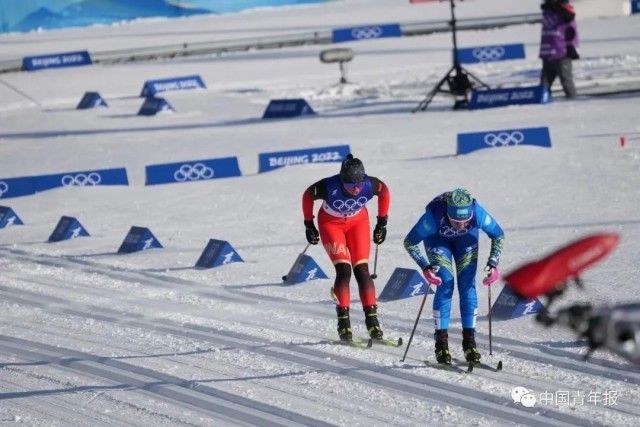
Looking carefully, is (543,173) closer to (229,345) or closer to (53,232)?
(53,232)

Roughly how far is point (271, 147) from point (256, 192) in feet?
15.9

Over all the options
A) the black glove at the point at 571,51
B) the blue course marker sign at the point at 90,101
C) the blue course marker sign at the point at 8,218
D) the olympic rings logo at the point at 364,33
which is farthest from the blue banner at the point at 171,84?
the blue course marker sign at the point at 8,218

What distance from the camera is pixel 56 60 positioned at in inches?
1613

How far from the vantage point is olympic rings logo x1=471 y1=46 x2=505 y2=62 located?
116 feet

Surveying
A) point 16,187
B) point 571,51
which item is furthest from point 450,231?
point 571,51

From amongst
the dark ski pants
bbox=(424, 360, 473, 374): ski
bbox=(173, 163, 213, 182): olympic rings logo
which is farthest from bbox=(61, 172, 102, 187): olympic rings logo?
bbox=(424, 360, 473, 374): ski

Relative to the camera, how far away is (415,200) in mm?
20125

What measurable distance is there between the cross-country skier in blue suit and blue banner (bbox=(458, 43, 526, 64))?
80.9 ft

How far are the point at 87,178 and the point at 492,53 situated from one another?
15.5m

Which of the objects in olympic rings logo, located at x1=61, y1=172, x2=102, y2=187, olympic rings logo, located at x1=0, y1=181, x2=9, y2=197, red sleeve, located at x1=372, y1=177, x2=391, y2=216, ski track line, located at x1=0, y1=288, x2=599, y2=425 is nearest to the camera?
ski track line, located at x1=0, y1=288, x2=599, y2=425

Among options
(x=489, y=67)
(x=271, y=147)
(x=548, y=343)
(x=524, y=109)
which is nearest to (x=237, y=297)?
(x=548, y=343)

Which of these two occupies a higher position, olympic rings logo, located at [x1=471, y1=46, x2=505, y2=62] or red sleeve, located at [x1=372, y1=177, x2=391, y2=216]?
red sleeve, located at [x1=372, y1=177, x2=391, y2=216]

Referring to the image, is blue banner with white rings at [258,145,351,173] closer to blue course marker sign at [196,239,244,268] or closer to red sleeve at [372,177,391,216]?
blue course marker sign at [196,239,244,268]

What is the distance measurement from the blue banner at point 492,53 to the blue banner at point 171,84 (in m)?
7.24
